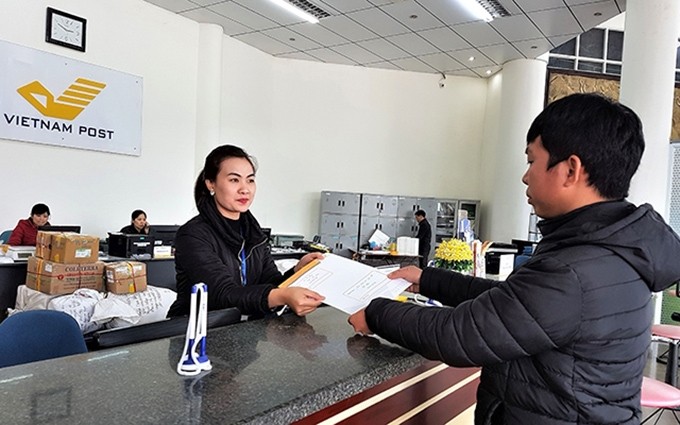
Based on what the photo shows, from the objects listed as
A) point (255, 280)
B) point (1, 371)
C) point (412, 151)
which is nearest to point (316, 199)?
point (412, 151)

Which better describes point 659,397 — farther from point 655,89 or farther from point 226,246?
point 655,89

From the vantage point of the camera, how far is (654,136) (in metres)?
5.05

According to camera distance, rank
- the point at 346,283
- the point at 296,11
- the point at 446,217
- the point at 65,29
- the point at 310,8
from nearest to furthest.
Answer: the point at 346,283 → the point at 65,29 → the point at 310,8 → the point at 296,11 → the point at 446,217

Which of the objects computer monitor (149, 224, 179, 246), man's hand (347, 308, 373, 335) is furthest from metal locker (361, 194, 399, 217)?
man's hand (347, 308, 373, 335)

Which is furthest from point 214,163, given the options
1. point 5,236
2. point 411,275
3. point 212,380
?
point 5,236

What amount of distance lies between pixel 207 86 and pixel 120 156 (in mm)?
A: 1714

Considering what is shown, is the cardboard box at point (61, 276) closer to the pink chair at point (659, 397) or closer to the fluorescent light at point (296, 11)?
the pink chair at point (659, 397)

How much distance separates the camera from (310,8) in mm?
6785

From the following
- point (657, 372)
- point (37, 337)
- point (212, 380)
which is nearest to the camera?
point (212, 380)

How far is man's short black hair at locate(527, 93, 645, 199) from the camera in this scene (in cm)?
97

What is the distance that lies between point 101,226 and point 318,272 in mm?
5593

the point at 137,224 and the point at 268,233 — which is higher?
the point at 268,233

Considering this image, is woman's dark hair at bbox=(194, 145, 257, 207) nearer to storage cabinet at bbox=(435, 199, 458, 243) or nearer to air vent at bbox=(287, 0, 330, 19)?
air vent at bbox=(287, 0, 330, 19)

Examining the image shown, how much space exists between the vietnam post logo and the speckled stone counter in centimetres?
550
